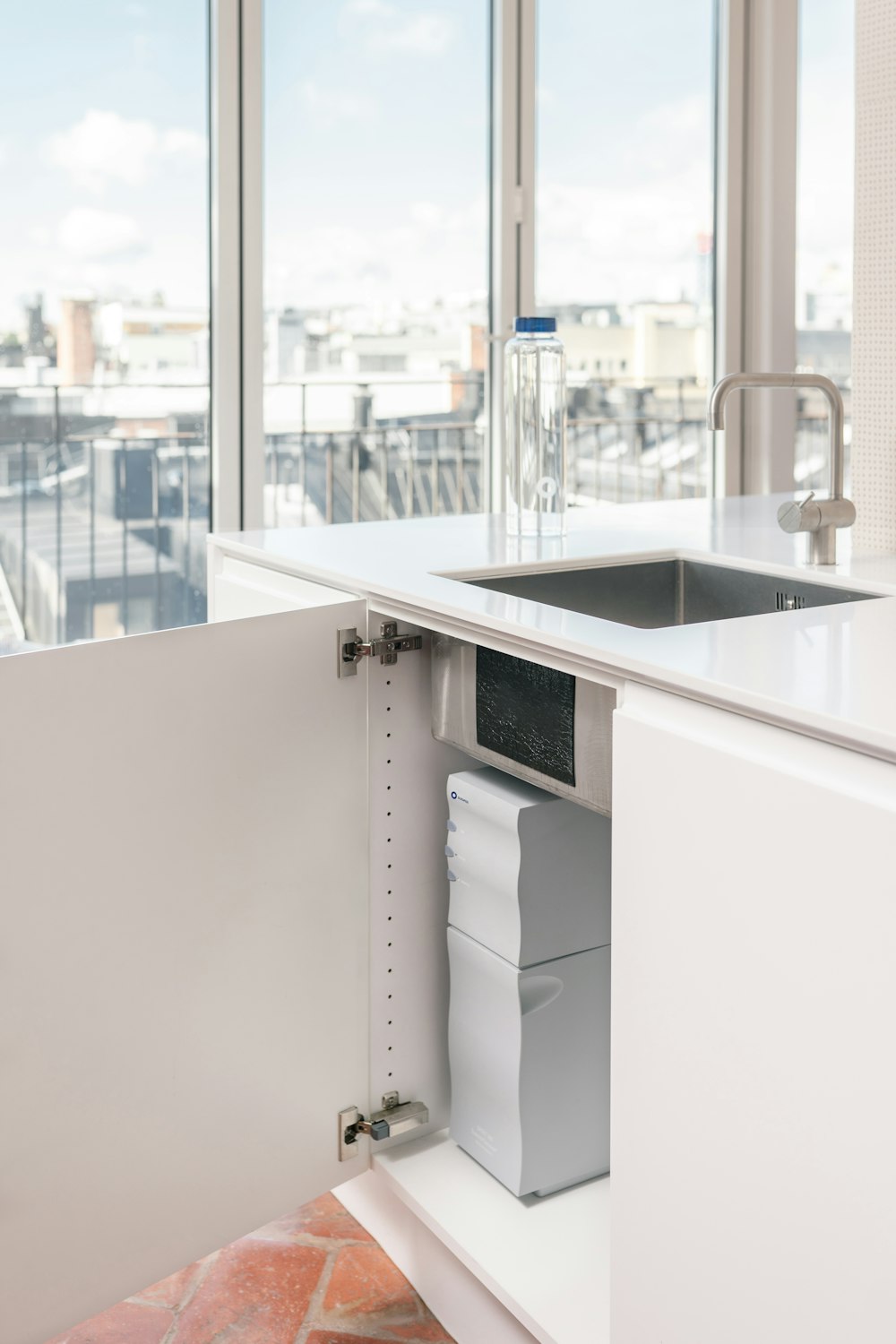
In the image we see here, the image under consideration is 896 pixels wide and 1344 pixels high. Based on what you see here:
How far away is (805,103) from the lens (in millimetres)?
3645

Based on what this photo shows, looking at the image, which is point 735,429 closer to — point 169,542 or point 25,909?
point 169,542

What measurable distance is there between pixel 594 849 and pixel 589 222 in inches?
91.3

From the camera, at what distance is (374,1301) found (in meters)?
1.61

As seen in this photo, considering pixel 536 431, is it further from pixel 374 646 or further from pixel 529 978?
pixel 529 978

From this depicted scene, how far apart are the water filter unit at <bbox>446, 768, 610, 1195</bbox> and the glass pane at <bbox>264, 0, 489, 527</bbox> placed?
5.48 ft

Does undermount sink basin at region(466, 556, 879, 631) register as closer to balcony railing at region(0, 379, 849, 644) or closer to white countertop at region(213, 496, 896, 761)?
white countertop at region(213, 496, 896, 761)

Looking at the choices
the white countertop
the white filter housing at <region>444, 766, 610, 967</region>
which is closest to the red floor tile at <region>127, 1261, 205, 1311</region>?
the white filter housing at <region>444, 766, 610, 967</region>

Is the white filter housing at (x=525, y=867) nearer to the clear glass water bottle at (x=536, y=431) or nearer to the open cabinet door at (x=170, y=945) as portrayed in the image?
the open cabinet door at (x=170, y=945)

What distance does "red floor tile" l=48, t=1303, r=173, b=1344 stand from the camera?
1.53 metres

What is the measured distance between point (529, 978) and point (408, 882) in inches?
7.5

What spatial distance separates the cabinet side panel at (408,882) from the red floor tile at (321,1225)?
23cm

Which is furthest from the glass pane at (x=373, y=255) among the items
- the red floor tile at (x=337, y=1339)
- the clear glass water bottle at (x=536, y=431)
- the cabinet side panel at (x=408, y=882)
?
the red floor tile at (x=337, y=1339)

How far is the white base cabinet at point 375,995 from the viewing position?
91 centimetres

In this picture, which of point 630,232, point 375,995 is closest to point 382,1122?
point 375,995
